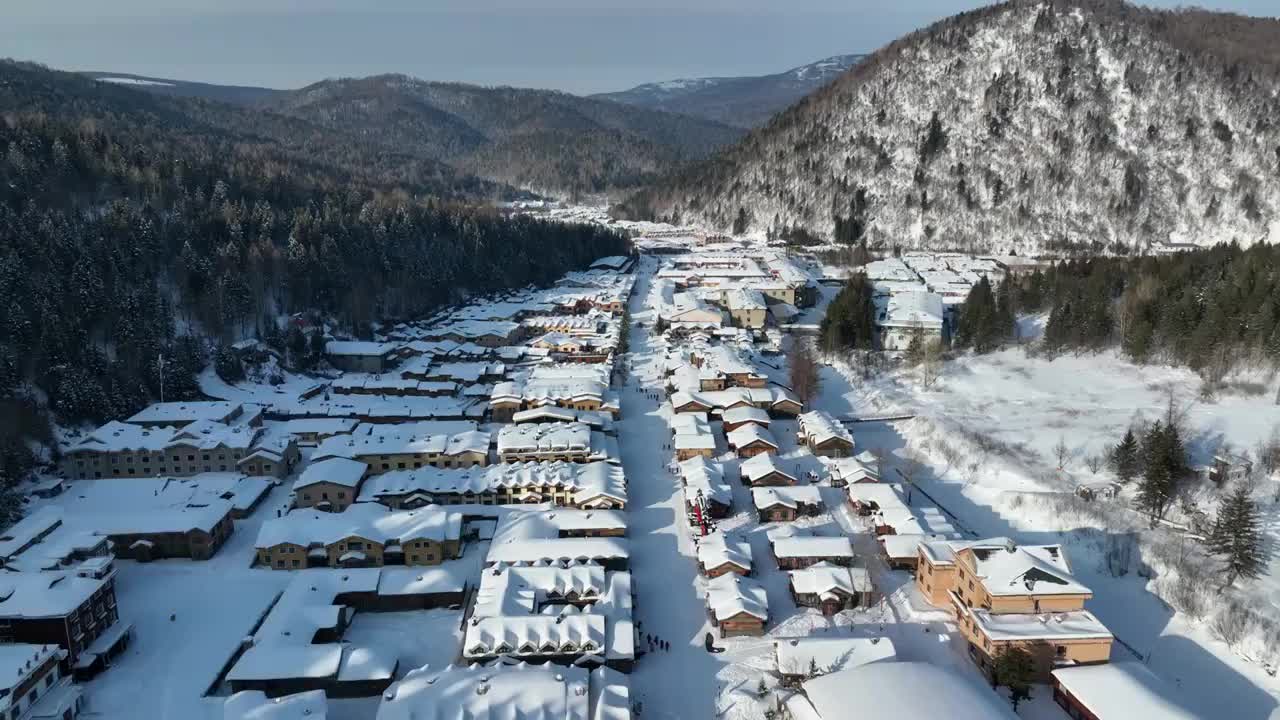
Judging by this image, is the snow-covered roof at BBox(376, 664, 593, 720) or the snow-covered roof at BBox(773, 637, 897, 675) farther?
the snow-covered roof at BBox(773, 637, 897, 675)

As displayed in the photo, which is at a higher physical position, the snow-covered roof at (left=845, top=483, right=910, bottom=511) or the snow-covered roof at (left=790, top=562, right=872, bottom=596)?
the snow-covered roof at (left=845, top=483, right=910, bottom=511)

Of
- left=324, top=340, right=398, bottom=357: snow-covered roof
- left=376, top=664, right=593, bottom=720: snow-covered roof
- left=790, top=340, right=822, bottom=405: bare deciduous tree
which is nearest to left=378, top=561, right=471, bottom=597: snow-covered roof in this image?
left=376, top=664, right=593, bottom=720: snow-covered roof

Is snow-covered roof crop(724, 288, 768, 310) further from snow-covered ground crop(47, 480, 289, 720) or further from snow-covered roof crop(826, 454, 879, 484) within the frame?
snow-covered ground crop(47, 480, 289, 720)

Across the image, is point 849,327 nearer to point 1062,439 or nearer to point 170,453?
point 1062,439

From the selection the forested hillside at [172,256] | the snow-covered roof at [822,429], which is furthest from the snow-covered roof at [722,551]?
the forested hillside at [172,256]

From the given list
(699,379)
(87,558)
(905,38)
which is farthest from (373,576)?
(905,38)

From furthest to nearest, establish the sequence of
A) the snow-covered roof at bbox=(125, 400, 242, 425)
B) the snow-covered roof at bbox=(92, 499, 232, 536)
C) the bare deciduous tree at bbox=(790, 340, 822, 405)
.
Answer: the bare deciduous tree at bbox=(790, 340, 822, 405)
the snow-covered roof at bbox=(125, 400, 242, 425)
the snow-covered roof at bbox=(92, 499, 232, 536)

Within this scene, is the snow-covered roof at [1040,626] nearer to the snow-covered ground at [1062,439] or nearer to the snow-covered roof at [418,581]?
the snow-covered ground at [1062,439]

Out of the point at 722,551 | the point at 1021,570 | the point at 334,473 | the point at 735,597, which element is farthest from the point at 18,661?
the point at 1021,570

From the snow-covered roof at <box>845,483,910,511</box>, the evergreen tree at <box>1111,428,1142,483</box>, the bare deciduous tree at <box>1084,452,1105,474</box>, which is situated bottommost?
the snow-covered roof at <box>845,483,910,511</box>
